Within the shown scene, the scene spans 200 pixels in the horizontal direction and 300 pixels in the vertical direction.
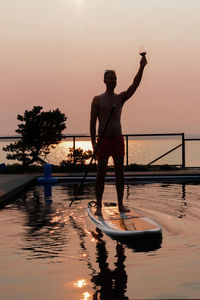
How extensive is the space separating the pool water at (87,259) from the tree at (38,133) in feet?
30.3

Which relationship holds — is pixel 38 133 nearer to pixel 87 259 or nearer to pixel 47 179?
pixel 47 179

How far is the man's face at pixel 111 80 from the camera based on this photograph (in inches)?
276

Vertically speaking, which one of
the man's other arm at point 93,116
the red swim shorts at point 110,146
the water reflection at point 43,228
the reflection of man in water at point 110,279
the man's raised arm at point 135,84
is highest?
the man's raised arm at point 135,84

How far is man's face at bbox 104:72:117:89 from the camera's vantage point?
7004mm

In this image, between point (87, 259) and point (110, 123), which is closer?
point (87, 259)

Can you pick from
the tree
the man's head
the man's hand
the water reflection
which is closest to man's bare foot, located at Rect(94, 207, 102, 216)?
the water reflection

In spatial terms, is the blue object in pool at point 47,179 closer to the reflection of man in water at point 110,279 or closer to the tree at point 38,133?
the tree at point 38,133

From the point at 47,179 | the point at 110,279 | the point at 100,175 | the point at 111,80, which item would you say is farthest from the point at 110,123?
the point at 47,179

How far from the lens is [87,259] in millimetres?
4859

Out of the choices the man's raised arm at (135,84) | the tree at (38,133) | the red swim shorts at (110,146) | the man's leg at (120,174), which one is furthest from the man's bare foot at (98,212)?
the tree at (38,133)

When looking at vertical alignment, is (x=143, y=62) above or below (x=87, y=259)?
above

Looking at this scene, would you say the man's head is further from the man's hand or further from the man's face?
the man's hand

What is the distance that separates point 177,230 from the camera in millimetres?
6238

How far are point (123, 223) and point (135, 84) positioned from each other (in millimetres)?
2045
